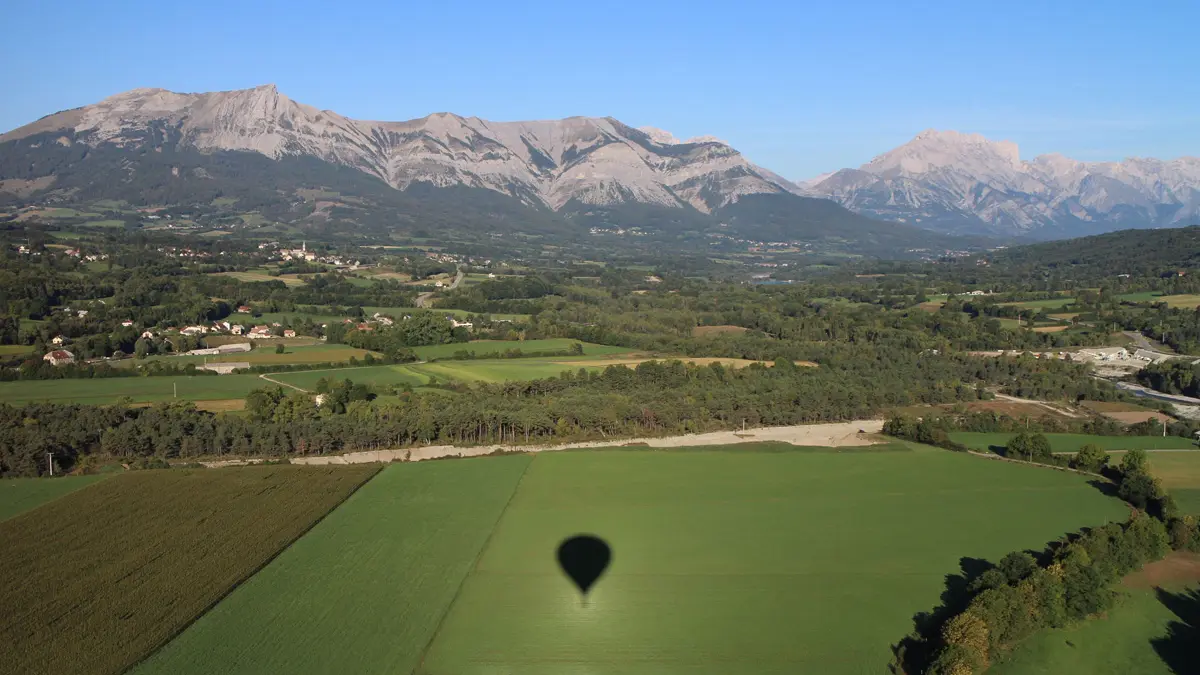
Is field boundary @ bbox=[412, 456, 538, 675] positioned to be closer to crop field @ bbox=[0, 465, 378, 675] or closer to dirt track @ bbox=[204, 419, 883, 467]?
crop field @ bbox=[0, 465, 378, 675]

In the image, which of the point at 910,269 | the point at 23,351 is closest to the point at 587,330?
the point at 23,351

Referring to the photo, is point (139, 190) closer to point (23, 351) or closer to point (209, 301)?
point (209, 301)

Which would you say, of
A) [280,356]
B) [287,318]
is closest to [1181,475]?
[280,356]

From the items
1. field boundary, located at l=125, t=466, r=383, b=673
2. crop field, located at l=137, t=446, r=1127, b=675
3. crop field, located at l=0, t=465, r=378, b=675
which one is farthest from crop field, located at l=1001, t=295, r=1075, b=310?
field boundary, located at l=125, t=466, r=383, b=673

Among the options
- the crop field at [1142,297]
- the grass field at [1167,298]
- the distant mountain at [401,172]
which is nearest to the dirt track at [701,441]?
the grass field at [1167,298]

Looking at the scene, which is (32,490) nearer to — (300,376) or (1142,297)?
(300,376)

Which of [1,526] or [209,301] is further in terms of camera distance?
[209,301]

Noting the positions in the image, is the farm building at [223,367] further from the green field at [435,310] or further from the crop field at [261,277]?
the crop field at [261,277]
